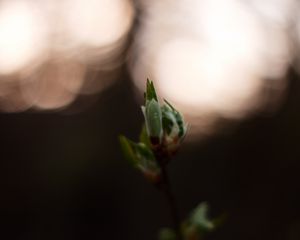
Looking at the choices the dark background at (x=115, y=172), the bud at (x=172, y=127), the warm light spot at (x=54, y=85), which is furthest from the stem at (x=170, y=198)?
the warm light spot at (x=54, y=85)

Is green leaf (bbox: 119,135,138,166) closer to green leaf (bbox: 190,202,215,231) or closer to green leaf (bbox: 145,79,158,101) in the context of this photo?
green leaf (bbox: 145,79,158,101)

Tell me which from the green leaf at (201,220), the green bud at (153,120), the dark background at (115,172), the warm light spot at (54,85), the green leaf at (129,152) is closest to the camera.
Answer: the green bud at (153,120)

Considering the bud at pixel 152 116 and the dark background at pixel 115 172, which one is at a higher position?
the bud at pixel 152 116

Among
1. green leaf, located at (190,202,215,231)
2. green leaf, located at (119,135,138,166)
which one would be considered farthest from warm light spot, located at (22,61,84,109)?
green leaf, located at (119,135,138,166)

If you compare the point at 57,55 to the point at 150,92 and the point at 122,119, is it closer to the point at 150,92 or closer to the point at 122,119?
the point at 122,119

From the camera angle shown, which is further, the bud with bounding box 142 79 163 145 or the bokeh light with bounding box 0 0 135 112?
the bokeh light with bounding box 0 0 135 112

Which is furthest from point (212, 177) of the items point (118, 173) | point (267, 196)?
point (267, 196)

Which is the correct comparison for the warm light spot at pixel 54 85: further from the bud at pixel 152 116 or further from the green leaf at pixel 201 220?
the bud at pixel 152 116

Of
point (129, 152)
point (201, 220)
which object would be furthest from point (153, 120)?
point (201, 220)
